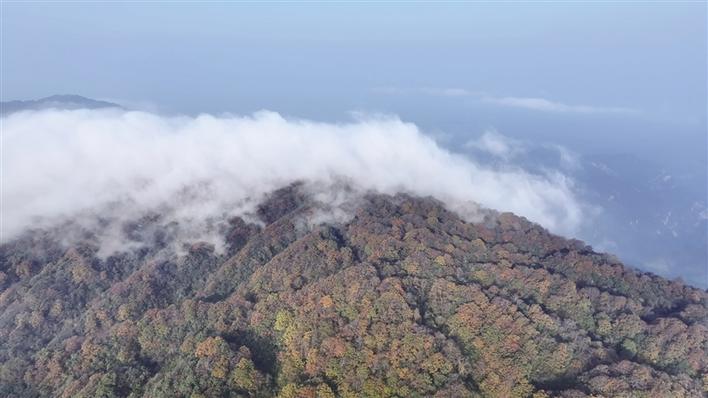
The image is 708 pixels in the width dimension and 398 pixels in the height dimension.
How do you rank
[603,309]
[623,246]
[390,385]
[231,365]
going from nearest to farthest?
[390,385]
[231,365]
[603,309]
[623,246]

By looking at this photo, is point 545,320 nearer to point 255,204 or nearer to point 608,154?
point 255,204

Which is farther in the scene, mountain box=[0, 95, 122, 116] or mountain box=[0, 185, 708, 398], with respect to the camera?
mountain box=[0, 95, 122, 116]

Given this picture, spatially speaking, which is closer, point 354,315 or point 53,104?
point 354,315

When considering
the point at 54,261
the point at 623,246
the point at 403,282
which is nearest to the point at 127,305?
the point at 54,261
